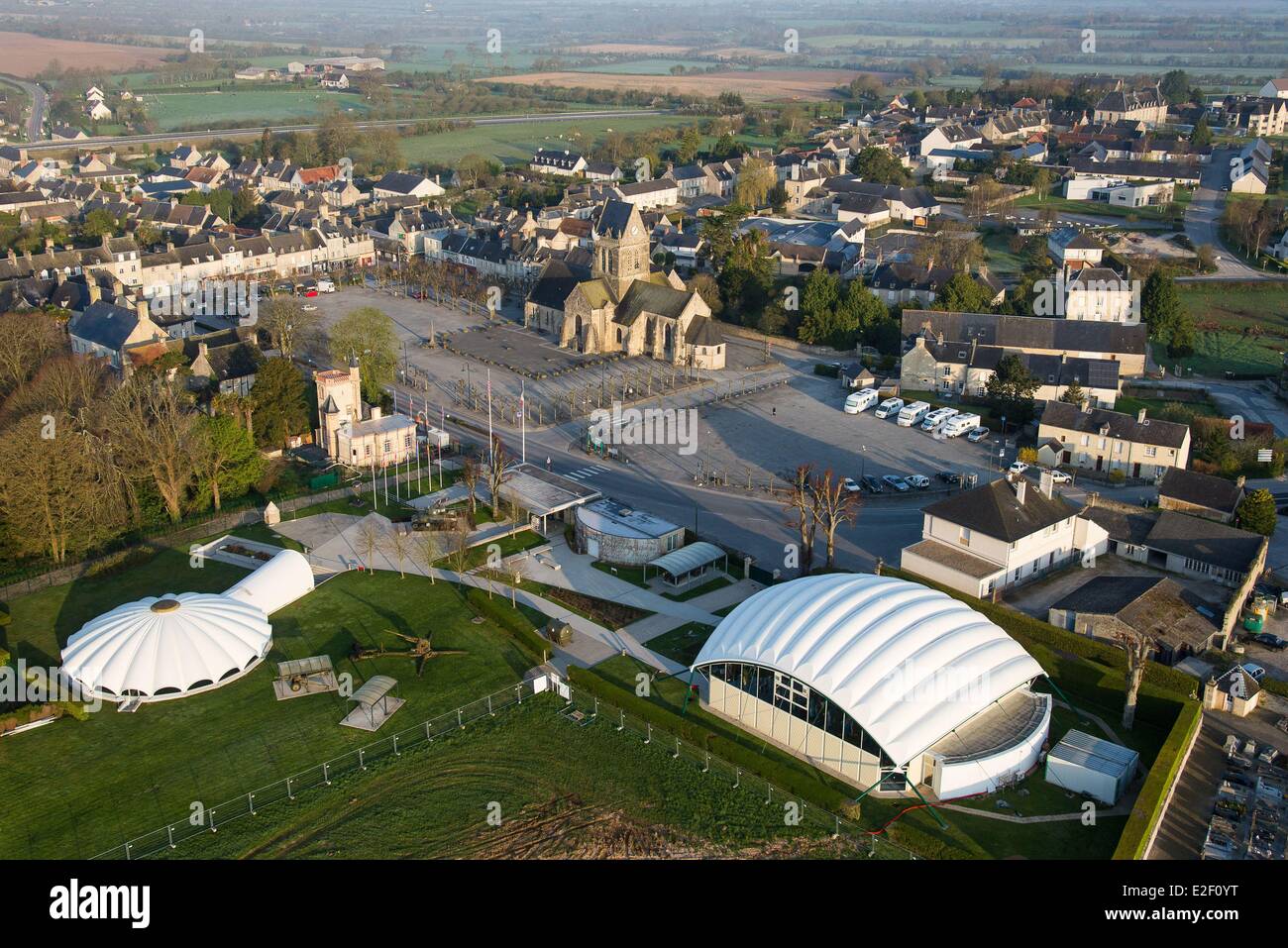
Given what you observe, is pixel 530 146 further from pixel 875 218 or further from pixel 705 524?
pixel 705 524

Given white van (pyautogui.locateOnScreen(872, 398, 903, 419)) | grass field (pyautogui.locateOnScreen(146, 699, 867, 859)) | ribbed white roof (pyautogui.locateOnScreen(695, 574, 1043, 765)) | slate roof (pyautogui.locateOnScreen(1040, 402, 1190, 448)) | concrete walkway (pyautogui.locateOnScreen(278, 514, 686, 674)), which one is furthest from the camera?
white van (pyautogui.locateOnScreen(872, 398, 903, 419))

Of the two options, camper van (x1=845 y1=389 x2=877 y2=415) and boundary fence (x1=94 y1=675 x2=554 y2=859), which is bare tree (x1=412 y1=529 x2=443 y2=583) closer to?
boundary fence (x1=94 y1=675 x2=554 y2=859)

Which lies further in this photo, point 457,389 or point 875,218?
point 875,218

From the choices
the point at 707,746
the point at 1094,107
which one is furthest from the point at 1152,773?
the point at 1094,107

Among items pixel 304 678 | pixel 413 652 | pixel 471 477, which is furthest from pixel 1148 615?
pixel 304 678

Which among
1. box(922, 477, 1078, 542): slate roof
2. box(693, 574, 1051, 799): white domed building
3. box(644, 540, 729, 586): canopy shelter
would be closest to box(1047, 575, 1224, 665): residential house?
box(922, 477, 1078, 542): slate roof
